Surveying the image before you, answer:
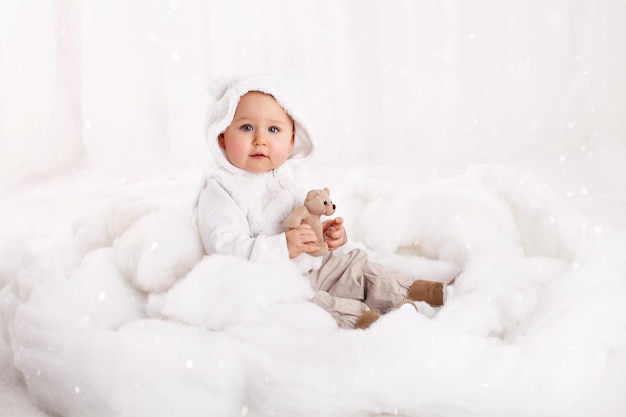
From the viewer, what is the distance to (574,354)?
3.60ft

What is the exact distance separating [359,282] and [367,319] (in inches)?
8.0

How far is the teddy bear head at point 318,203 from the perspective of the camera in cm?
144

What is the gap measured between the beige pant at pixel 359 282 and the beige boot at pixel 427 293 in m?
0.02

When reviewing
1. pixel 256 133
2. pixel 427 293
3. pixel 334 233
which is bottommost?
pixel 427 293

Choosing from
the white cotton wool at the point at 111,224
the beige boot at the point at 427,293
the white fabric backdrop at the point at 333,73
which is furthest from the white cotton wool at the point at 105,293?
the white fabric backdrop at the point at 333,73

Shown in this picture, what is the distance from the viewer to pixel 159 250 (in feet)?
4.54

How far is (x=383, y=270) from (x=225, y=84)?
1.66 ft

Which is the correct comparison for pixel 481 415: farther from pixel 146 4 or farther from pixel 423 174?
pixel 146 4

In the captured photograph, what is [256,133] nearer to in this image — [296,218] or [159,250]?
[296,218]

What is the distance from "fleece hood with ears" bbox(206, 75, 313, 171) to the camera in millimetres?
1441

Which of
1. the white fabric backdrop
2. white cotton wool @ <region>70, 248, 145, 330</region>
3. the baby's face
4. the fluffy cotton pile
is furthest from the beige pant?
the white fabric backdrop

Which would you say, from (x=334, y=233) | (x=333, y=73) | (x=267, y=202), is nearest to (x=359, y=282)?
(x=334, y=233)

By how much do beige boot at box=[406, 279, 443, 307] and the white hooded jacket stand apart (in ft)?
0.67

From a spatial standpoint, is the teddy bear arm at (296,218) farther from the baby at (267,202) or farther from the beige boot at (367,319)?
the beige boot at (367,319)
